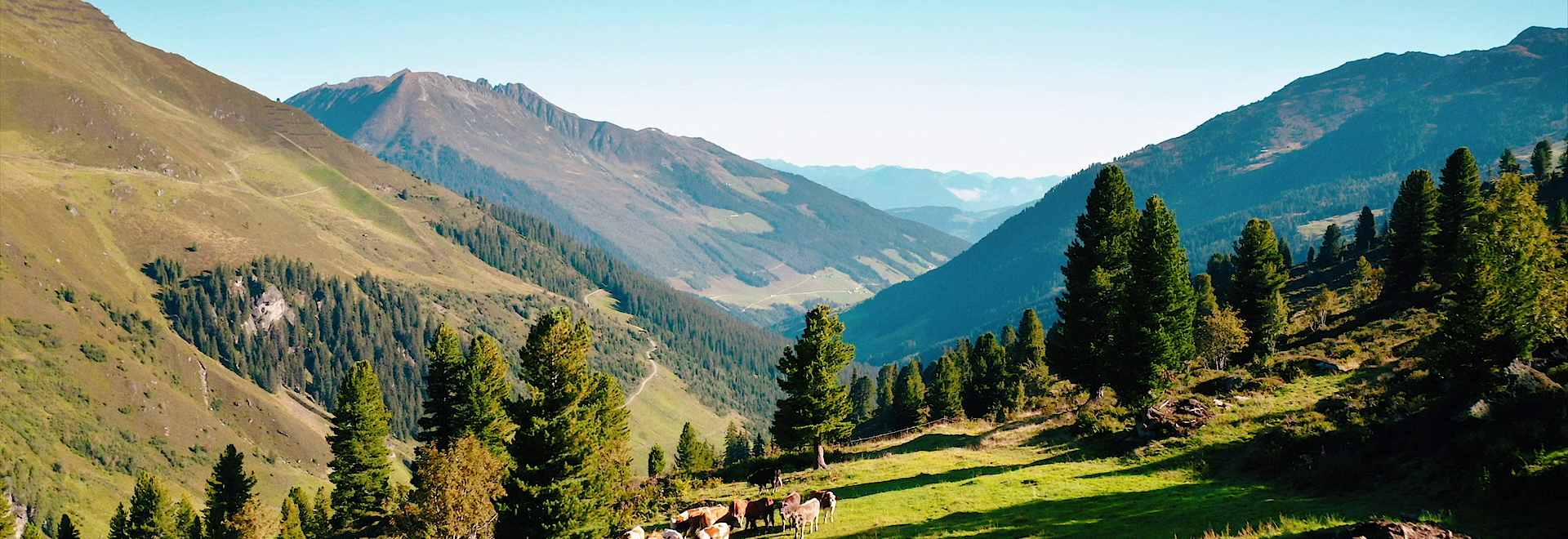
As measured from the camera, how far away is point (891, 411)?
133 m

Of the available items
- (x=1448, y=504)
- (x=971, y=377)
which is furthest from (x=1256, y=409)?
(x=971, y=377)

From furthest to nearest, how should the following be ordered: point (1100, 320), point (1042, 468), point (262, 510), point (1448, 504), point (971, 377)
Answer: point (971, 377), point (262, 510), point (1100, 320), point (1042, 468), point (1448, 504)

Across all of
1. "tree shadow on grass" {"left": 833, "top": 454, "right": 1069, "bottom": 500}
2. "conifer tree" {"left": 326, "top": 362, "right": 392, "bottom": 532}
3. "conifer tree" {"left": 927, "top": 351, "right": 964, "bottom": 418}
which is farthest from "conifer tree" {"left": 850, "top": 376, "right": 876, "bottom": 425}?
"tree shadow on grass" {"left": 833, "top": 454, "right": 1069, "bottom": 500}

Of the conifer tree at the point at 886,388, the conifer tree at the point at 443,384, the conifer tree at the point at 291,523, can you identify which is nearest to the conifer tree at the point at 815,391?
the conifer tree at the point at 443,384

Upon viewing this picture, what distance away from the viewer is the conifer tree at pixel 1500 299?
99.7 ft

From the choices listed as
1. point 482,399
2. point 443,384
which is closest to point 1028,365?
Result: point 482,399

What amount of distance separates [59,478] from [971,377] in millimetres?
183811

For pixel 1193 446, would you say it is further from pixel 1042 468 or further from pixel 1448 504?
pixel 1448 504

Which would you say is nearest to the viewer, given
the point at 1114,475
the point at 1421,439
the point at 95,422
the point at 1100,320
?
the point at 1421,439

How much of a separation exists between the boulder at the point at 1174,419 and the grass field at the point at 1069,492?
0.85 metres

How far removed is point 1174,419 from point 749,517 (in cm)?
2266

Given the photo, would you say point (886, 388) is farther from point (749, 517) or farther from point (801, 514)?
point (801, 514)

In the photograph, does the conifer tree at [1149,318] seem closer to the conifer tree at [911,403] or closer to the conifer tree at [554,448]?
the conifer tree at [554,448]

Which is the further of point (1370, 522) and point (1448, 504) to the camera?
point (1448, 504)
